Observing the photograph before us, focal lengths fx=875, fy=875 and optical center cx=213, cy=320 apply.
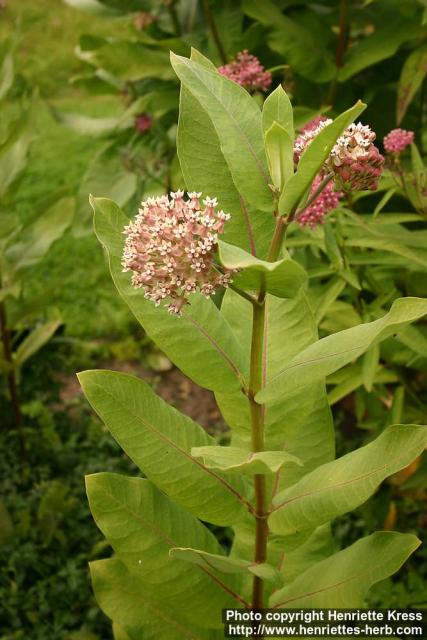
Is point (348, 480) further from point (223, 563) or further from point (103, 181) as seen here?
point (103, 181)

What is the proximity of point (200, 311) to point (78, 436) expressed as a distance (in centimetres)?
169

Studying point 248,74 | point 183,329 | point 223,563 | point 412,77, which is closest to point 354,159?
point 183,329

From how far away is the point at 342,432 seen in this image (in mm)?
2889

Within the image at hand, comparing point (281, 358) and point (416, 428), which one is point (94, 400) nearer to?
point (281, 358)

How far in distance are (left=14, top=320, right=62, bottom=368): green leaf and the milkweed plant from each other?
1109mm

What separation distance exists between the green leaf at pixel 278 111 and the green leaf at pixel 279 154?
61mm

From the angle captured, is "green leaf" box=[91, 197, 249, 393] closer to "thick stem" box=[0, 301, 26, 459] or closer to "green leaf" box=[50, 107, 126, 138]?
"thick stem" box=[0, 301, 26, 459]

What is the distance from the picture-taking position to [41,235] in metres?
2.57

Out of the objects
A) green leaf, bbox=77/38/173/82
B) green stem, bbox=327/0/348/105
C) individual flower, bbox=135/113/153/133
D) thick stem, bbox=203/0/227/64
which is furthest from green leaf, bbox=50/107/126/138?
green stem, bbox=327/0/348/105

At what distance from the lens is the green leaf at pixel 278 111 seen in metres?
1.14

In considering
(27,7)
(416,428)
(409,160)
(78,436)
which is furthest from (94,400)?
(27,7)

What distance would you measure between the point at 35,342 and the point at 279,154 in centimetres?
165

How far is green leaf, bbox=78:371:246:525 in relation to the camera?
50.1 inches

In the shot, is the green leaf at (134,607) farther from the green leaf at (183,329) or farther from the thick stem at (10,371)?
the thick stem at (10,371)
